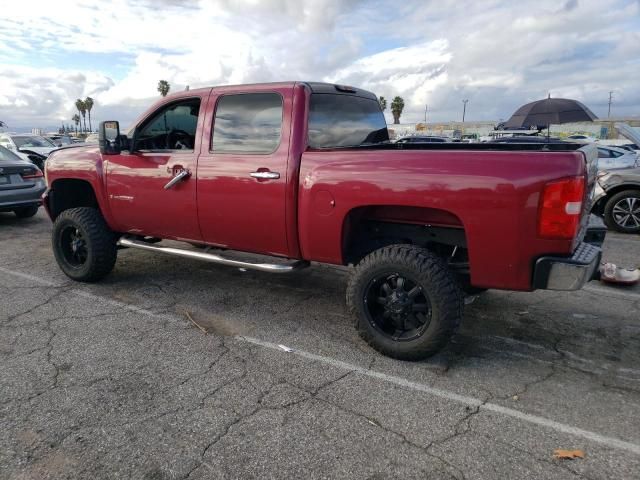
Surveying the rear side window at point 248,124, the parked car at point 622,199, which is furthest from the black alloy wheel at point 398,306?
the parked car at point 622,199

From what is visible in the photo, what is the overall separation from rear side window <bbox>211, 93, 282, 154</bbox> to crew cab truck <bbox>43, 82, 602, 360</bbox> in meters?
0.01

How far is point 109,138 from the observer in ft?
15.5

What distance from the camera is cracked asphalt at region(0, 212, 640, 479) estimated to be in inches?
96.4

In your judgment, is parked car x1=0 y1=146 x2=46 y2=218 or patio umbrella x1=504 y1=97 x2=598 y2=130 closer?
parked car x1=0 y1=146 x2=46 y2=218

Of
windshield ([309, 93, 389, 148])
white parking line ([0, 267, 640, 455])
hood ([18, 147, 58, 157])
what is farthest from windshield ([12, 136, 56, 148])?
white parking line ([0, 267, 640, 455])

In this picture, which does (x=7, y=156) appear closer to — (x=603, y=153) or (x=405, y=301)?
(x=405, y=301)

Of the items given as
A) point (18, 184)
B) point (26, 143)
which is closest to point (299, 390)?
point (18, 184)

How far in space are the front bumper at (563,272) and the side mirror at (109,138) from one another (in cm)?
385

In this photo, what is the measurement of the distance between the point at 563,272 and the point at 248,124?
2605mm

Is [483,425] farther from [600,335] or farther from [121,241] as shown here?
[121,241]

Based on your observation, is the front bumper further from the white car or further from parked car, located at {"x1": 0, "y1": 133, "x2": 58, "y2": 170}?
the white car

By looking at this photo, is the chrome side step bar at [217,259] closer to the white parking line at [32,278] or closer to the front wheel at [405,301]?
the front wheel at [405,301]

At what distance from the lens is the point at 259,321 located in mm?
4270

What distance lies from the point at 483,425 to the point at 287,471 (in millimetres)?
1131
